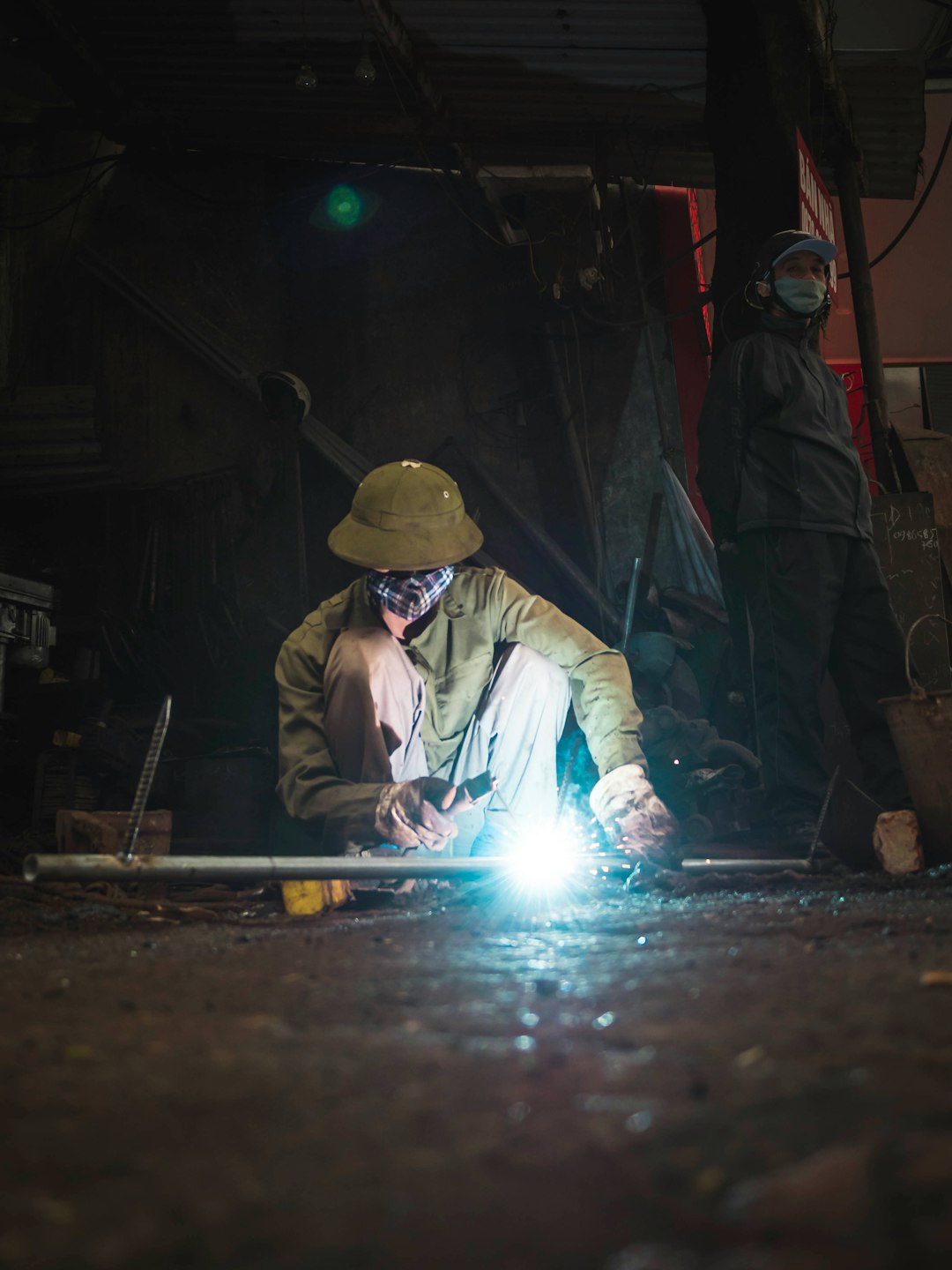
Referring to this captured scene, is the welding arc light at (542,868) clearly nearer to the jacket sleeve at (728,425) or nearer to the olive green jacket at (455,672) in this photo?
the olive green jacket at (455,672)

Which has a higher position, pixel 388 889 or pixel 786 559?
pixel 786 559

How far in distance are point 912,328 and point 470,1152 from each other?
11.4 metres

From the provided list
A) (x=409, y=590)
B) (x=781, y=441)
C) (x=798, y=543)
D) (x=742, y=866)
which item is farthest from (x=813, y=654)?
(x=409, y=590)

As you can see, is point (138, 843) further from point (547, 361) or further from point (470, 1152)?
point (547, 361)

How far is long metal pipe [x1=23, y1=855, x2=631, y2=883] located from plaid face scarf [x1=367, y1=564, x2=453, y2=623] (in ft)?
3.74

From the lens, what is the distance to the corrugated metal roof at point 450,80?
575 cm

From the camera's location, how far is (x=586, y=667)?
365cm

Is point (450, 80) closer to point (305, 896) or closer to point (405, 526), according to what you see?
point (405, 526)

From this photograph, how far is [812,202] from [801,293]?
1226 millimetres

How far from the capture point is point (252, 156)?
7477 mm

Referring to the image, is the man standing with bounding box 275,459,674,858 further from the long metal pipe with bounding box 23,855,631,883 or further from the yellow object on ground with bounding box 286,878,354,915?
the long metal pipe with bounding box 23,855,631,883

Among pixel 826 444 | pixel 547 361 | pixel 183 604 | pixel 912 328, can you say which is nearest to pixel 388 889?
pixel 826 444

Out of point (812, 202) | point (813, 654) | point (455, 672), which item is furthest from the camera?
point (812, 202)

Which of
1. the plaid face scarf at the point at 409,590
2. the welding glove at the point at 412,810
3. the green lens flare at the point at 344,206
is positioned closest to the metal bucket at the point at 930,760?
the welding glove at the point at 412,810
